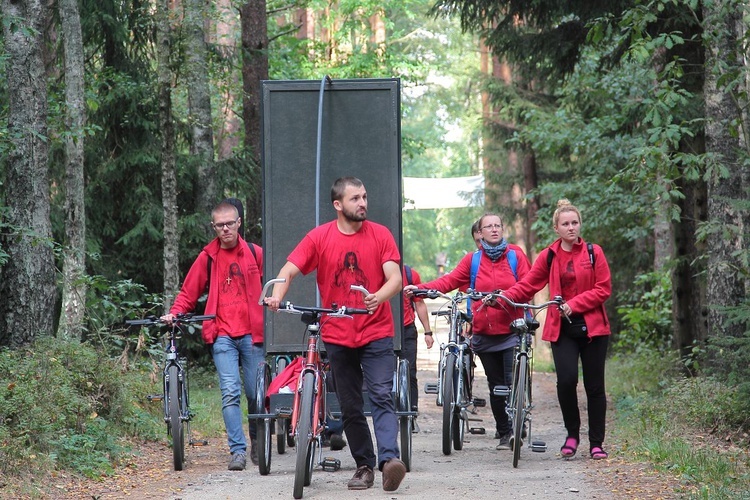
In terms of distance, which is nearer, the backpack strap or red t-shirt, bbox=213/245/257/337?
red t-shirt, bbox=213/245/257/337

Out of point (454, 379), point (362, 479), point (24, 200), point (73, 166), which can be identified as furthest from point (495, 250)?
point (73, 166)

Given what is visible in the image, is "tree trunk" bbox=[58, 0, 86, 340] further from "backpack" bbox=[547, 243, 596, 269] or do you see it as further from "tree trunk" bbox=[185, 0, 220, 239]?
"backpack" bbox=[547, 243, 596, 269]

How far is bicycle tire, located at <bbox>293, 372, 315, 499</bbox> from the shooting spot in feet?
24.6

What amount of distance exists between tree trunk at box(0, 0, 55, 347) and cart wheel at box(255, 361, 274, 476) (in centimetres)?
311

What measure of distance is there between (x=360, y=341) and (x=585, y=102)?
54.8 feet

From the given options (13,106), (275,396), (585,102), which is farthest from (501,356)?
(585,102)

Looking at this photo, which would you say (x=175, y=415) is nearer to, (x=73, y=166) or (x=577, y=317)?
(x=577, y=317)

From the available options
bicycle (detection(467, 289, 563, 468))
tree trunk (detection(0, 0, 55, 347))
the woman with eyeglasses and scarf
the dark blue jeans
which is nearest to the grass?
bicycle (detection(467, 289, 563, 468))

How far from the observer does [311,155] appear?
9.96 m

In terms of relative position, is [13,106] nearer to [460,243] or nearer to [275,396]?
[275,396]

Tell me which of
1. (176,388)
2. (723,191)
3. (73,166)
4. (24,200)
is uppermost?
(73,166)

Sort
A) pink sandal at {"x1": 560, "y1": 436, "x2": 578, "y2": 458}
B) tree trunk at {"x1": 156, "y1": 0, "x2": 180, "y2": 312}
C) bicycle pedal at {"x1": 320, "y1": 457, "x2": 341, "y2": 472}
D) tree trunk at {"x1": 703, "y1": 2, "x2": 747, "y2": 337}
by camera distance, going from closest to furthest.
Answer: bicycle pedal at {"x1": 320, "y1": 457, "x2": 341, "y2": 472} → pink sandal at {"x1": 560, "y1": 436, "x2": 578, "y2": 458} → tree trunk at {"x1": 703, "y1": 2, "x2": 747, "y2": 337} → tree trunk at {"x1": 156, "y1": 0, "x2": 180, "y2": 312}

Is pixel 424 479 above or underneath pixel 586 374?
underneath

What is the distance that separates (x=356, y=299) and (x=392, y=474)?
1.22 meters
